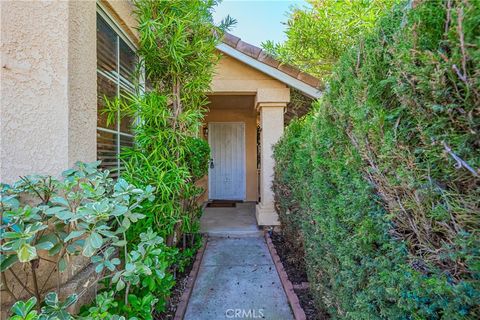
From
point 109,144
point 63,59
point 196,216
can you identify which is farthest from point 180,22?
point 196,216

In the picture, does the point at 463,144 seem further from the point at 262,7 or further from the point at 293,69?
the point at 262,7

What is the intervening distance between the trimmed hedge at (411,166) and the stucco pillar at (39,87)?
7.09 feet

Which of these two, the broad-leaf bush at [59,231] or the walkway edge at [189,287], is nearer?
the broad-leaf bush at [59,231]

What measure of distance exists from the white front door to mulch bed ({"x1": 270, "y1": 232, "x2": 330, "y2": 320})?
154 inches

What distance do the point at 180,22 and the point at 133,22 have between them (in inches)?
31.3

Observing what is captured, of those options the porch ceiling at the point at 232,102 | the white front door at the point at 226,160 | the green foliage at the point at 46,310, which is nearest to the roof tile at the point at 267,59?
the porch ceiling at the point at 232,102

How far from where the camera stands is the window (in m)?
2.69

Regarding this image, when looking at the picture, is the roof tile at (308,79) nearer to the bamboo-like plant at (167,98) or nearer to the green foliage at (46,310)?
the bamboo-like plant at (167,98)

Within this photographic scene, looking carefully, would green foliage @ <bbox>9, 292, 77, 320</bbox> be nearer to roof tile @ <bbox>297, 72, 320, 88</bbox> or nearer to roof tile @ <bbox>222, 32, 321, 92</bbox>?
roof tile @ <bbox>222, 32, 321, 92</bbox>

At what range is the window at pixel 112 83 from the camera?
2693 millimetres

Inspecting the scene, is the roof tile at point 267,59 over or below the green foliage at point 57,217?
over

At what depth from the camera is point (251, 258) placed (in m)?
4.46

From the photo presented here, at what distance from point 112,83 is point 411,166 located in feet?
10.4

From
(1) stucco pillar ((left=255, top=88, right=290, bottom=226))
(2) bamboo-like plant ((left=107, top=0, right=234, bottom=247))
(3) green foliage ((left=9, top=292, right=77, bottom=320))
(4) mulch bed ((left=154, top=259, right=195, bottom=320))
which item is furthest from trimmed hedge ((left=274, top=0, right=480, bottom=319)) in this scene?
(1) stucco pillar ((left=255, top=88, right=290, bottom=226))
